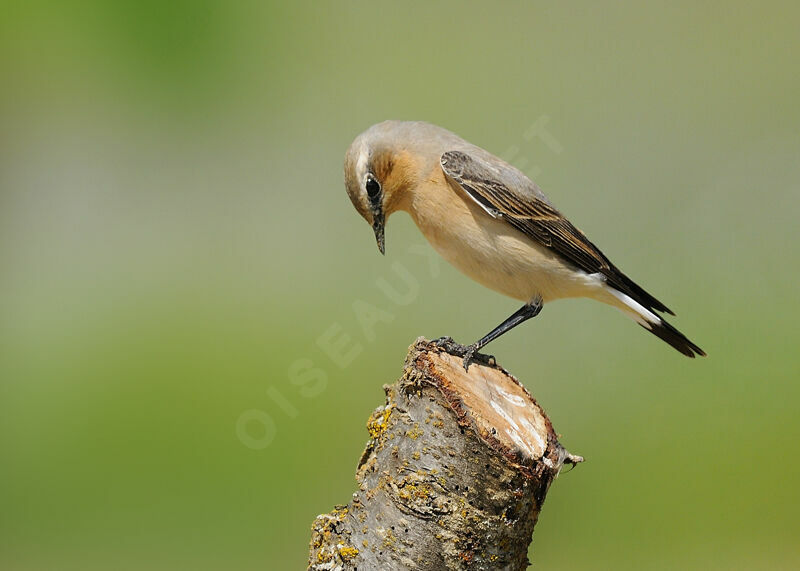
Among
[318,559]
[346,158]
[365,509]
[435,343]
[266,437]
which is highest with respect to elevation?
[346,158]

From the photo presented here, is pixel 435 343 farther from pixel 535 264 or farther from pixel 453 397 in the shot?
pixel 535 264

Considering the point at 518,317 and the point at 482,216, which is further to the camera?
the point at 518,317

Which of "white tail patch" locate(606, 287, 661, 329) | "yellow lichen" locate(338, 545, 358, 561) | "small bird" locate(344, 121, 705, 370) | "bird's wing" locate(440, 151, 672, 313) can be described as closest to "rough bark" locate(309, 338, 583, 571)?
"yellow lichen" locate(338, 545, 358, 561)

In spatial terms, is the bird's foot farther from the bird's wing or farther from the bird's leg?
the bird's wing

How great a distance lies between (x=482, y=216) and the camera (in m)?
4.32

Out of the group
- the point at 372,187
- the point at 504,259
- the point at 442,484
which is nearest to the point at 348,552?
the point at 442,484

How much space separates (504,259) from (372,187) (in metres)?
0.84

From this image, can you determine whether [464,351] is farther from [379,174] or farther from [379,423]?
[379,174]

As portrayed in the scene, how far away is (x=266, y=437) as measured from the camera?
7672 mm

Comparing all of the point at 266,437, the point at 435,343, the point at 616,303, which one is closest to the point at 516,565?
the point at 435,343

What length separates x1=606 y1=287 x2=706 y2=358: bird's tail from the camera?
4629 mm

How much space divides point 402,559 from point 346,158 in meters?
2.34

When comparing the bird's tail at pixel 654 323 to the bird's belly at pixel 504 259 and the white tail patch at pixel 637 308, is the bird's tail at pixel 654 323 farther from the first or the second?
the bird's belly at pixel 504 259

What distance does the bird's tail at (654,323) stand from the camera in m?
4.63
